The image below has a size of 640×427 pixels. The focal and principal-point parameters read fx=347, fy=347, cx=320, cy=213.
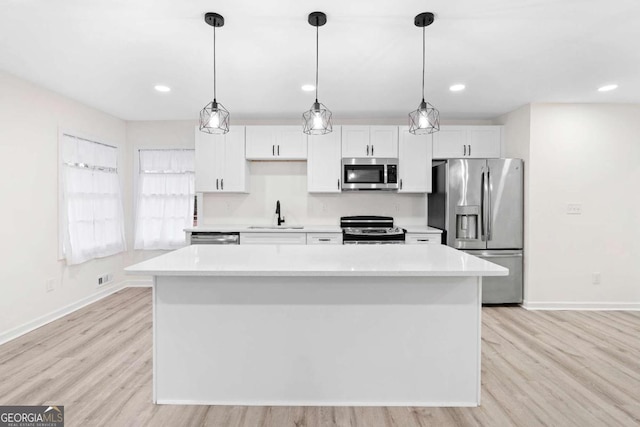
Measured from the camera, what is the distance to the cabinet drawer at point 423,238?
4.27 metres

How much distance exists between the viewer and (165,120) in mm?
4934

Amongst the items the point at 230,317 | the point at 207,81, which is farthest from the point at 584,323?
the point at 207,81

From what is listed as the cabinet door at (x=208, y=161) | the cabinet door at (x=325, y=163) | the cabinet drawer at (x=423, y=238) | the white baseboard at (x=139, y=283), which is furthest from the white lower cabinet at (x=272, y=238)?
the white baseboard at (x=139, y=283)

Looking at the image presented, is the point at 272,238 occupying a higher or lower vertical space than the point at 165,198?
lower

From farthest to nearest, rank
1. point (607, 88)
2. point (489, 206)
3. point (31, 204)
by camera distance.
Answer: point (489, 206) < point (607, 88) < point (31, 204)

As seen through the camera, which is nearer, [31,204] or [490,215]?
[31,204]

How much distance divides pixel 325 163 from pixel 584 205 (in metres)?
3.11

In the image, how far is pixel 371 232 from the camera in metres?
4.30

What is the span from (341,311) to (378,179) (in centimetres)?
265

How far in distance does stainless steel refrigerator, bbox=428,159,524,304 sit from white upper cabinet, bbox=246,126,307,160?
187 centimetres

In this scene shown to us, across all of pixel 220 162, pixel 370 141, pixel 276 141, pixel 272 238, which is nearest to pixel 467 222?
pixel 370 141

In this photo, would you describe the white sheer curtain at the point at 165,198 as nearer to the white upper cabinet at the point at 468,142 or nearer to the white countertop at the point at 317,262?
the white countertop at the point at 317,262

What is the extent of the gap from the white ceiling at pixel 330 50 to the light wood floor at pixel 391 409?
240 cm

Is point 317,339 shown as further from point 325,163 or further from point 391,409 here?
point 325,163
